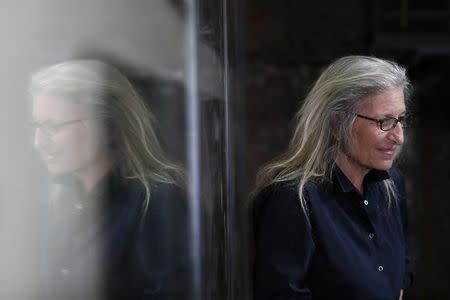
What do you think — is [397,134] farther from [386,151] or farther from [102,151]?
[102,151]

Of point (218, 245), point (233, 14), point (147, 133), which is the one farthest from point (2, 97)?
point (233, 14)

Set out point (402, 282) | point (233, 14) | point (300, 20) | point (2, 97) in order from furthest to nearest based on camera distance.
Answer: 1. point (300, 20)
2. point (233, 14)
3. point (402, 282)
4. point (2, 97)

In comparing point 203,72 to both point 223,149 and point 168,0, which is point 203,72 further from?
point 223,149

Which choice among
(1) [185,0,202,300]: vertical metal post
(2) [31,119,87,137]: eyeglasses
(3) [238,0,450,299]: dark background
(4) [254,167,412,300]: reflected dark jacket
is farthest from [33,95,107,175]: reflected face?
(3) [238,0,450,299]: dark background

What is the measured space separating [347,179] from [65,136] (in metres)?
0.70

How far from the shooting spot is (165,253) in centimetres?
149

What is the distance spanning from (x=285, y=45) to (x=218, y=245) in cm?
377

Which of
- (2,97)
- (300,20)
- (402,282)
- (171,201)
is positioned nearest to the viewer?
(2,97)

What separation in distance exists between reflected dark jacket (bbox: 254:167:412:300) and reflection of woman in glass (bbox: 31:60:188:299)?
319 millimetres

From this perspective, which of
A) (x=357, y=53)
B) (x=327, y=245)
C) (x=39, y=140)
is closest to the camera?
(x=39, y=140)

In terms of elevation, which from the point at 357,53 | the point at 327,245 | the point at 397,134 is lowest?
the point at 327,245

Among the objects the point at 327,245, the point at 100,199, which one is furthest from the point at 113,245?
the point at 327,245

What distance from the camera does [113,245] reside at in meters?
1.49

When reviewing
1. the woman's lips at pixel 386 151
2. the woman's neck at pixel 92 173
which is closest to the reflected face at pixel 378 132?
the woman's lips at pixel 386 151
